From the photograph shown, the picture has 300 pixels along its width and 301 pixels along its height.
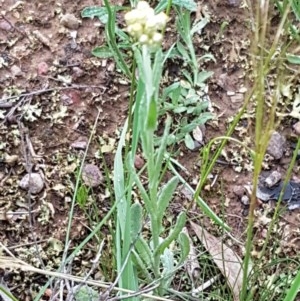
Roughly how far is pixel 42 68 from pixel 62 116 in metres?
0.15

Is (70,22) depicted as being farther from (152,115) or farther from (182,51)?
(152,115)

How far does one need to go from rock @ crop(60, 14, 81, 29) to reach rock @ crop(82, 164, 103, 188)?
40cm

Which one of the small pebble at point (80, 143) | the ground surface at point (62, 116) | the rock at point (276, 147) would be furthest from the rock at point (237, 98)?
the small pebble at point (80, 143)

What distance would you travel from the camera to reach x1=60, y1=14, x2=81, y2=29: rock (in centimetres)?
168

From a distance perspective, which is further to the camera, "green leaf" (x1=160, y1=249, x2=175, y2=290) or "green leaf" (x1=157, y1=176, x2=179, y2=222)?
"green leaf" (x1=160, y1=249, x2=175, y2=290)

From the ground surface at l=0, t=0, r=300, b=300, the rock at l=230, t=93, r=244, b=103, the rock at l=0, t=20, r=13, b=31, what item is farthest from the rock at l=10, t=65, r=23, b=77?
the rock at l=230, t=93, r=244, b=103

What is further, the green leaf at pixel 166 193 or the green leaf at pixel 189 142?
the green leaf at pixel 189 142

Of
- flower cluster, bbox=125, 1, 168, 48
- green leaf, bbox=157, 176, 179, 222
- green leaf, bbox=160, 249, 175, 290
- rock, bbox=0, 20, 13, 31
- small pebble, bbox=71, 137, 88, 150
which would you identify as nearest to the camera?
flower cluster, bbox=125, 1, 168, 48

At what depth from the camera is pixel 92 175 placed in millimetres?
1481

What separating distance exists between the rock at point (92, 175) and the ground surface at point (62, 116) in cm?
2

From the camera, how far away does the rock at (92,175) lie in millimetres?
1470

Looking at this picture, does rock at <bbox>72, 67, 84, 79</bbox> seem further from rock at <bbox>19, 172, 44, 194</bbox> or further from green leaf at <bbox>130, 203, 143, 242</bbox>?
green leaf at <bbox>130, 203, 143, 242</bbox>

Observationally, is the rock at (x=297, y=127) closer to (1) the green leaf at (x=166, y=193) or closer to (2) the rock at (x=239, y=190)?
(2) the rock at (x=239, y=190)

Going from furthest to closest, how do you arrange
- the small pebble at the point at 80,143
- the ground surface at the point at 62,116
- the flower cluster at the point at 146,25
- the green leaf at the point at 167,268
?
the small pebble at the point at 80,143 → the ground surface at the point at 62,116 → the green leaf at the point at 167,268 → the flower cluster at the point at 146,25
